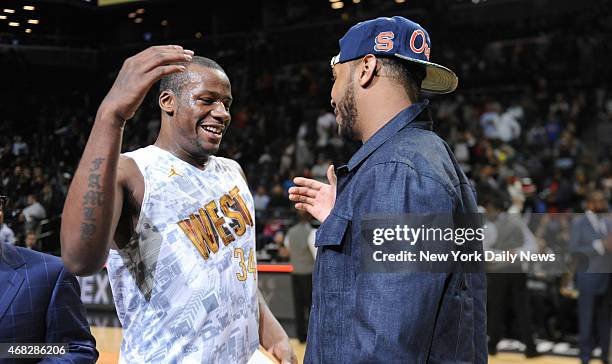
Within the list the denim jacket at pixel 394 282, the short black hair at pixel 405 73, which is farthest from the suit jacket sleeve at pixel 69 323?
the short black hair at pixel 405 73

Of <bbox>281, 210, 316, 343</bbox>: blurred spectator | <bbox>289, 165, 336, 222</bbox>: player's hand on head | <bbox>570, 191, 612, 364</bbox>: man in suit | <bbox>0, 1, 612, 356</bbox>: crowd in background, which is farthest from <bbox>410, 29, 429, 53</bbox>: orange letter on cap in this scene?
<bbox>281, 210, 316, 343</bbox>: blurred spectator

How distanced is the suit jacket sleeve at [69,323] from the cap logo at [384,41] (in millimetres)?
1053

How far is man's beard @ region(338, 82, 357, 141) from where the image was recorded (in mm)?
1539

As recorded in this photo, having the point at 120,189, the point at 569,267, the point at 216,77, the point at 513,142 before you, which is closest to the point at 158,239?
the point at 120,189

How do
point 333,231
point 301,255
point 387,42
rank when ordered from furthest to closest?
point 301,255
point 387,42
point 333,231

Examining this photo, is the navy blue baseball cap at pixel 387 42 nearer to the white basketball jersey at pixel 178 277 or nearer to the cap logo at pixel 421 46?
the cap logo at pixel 421 46

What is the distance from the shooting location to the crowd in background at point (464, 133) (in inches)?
106

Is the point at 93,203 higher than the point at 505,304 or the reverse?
higher

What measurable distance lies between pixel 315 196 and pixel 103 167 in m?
0.54

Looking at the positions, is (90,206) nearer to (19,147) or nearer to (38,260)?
(38,260)

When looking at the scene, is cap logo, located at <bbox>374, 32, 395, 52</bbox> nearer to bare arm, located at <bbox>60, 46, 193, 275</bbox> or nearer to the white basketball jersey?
bare arm, located at <bbox>60, 46, 193, 275</bbox>

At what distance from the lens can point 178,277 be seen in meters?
1.83

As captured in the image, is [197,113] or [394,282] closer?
[394,282]

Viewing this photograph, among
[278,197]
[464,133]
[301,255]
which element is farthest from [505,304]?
[464,133]
